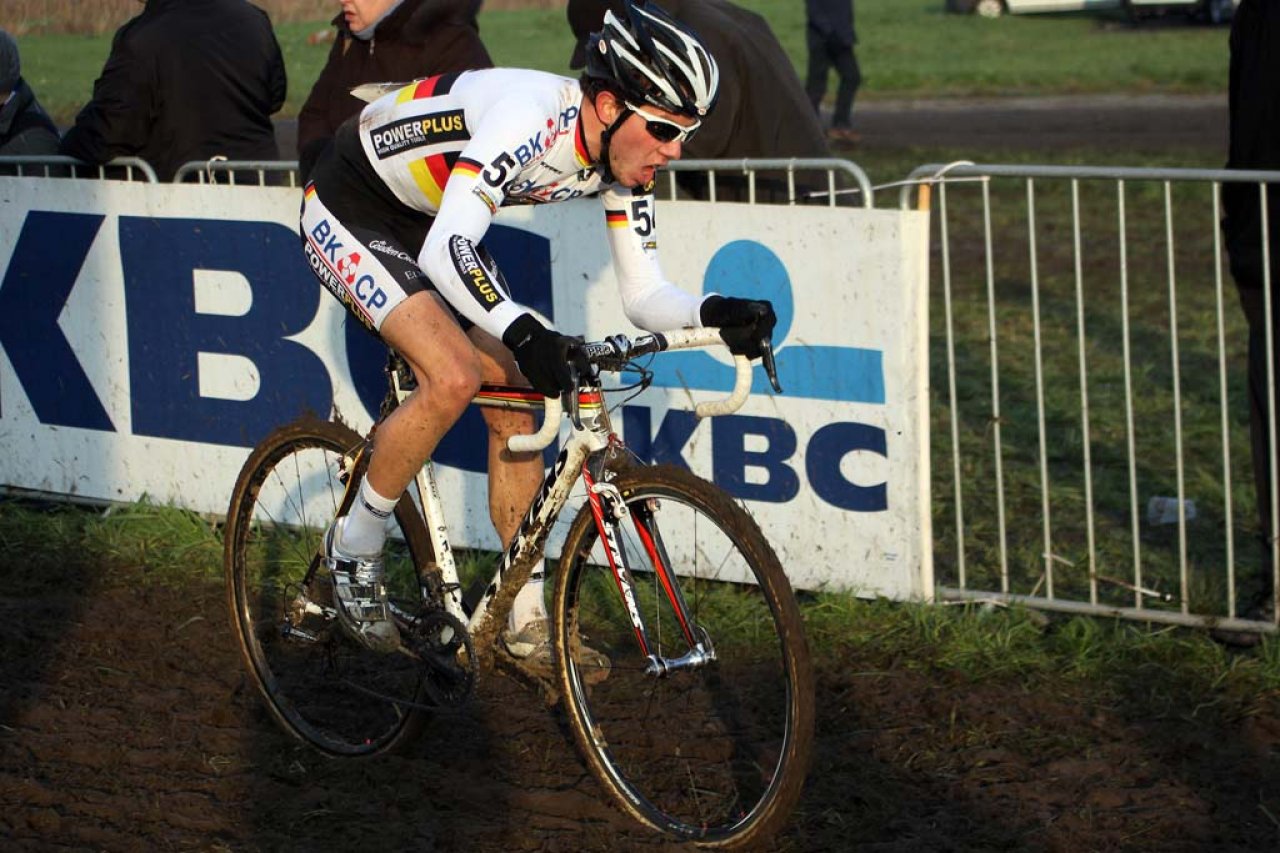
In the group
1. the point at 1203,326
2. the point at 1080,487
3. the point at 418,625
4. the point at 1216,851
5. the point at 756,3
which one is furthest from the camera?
the point at 756,3

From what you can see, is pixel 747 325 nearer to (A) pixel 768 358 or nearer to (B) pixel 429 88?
(A) pixel 768 358

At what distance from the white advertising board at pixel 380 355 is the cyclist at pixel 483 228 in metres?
1.31

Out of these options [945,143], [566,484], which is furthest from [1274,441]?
[945,143]

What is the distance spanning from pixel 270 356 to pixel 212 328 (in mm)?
328

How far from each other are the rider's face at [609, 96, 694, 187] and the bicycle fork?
2.55 feet

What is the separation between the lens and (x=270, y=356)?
7113 millimetres

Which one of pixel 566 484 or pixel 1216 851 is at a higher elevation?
pixel 566 484

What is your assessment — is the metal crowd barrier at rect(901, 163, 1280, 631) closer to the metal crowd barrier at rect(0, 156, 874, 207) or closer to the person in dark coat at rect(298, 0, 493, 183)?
the metal crowd barrier at rect(0, 156, 874, 207)

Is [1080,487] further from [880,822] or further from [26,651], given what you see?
[26,651]

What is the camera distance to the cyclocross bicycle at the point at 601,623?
405 centimetres

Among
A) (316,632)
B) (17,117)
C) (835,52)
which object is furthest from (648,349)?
(835,52)

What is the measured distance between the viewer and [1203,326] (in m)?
10.3

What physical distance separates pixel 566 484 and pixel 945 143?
610 inches

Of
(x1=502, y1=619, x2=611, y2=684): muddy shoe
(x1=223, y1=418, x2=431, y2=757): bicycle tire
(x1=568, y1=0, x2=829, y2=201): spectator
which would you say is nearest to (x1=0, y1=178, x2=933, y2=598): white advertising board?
(x1=568, y1=0, x2=829, y2=201): spectator
